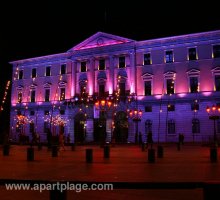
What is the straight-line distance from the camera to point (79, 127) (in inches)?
1969

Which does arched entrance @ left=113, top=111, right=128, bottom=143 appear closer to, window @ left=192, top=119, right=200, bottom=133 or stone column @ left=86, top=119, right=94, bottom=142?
stone column @ left=86, top=119, right=94, bottom=142

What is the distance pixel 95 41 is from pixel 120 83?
8.12 metres

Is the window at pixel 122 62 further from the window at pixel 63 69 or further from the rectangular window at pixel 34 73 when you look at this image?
the rectangular window at pixel 34 73

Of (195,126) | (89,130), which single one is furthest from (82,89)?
(195,126)

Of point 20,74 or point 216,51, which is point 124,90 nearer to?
point 216,51

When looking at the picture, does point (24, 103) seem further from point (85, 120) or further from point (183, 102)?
point (183, 102)

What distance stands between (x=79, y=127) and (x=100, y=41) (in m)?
13.9

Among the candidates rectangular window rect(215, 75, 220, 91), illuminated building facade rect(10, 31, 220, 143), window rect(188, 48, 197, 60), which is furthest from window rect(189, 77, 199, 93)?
window rect(188, 48, 197, 60)

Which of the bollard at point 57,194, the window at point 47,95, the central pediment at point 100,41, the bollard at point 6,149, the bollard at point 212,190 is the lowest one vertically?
the bollard at point 6,149

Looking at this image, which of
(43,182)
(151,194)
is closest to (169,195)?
(151,194)

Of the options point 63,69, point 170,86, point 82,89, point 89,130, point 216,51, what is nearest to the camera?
point 216,51

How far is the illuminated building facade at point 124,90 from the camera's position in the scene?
139 feet

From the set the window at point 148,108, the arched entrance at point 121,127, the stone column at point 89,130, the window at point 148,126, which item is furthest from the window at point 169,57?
the stone column at point 89,130

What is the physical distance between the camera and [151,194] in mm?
8992
